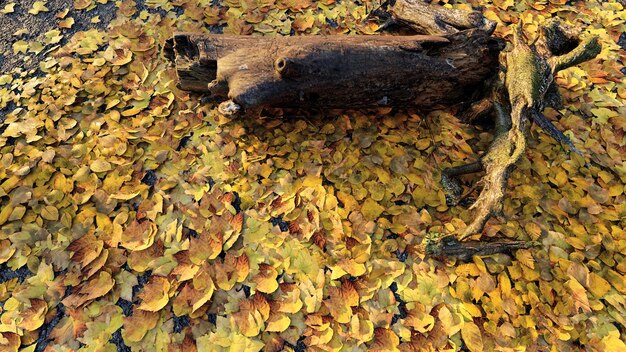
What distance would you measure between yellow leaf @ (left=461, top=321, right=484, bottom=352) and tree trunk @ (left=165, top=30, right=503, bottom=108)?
4.72ft

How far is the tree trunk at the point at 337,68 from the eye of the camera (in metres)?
2.33

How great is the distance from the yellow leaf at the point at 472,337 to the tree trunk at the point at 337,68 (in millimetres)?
1439

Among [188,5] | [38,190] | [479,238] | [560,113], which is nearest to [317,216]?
[479,238]

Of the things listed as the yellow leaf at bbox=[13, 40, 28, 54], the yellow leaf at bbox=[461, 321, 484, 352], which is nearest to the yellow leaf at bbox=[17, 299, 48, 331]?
the yellow leaf at bbox=[13, 40, 28, 54]

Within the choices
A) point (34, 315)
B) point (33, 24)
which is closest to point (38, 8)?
point (33, 24)

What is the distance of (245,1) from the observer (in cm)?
344

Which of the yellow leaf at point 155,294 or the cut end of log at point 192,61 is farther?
the cut end of log at point 192,61

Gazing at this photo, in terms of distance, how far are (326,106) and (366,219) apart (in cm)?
79

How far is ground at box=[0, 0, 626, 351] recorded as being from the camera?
208 cm

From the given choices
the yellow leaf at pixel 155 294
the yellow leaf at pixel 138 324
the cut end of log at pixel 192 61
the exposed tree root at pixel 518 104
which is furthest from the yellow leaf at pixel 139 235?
the exposed tree root at pixel 518 104

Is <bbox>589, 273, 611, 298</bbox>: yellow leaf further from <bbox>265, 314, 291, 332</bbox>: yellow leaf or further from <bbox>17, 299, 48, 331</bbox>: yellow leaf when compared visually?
<bbox>17, 299, 48, 331</bbox>: yellow leaf

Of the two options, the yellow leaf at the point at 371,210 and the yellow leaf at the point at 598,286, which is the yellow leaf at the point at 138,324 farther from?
the yellow leaf at the point at 598,286

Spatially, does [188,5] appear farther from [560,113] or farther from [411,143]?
[560,113]

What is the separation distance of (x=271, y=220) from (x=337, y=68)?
101cm
